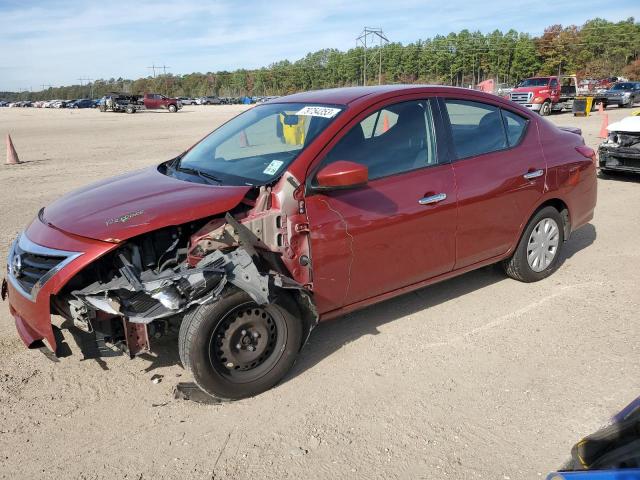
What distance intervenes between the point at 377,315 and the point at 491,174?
58.7 inches

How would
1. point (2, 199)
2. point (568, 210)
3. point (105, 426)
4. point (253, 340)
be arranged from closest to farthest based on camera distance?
1. point (105, 426)
2. point (253, 340)
3. point (568, 210)
4. point (2, 199)

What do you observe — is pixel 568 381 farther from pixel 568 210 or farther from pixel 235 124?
pixel 235 124

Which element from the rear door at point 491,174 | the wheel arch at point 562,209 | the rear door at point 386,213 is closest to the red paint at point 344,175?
the rear door at point 386,213

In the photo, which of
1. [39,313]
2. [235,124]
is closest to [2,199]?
[235,124]

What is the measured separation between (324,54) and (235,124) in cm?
13521

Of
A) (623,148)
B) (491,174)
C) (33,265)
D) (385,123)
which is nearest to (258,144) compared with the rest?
(385,123)

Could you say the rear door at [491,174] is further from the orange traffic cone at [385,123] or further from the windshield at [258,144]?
the windshield at [258,144]

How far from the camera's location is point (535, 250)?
4973 mm

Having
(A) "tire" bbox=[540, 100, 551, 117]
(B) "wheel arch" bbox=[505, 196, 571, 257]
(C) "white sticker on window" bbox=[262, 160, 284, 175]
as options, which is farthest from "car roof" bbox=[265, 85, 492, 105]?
(A) "tire" bbox=[540, 100, 551, 117]

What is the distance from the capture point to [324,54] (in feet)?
433

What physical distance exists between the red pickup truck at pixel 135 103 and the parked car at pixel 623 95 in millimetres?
37158

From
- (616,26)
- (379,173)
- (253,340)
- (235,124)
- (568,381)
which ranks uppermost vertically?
(616,26)

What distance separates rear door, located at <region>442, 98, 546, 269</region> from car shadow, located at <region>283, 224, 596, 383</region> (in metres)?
0.54

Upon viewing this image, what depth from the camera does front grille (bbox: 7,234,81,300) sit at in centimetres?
309
